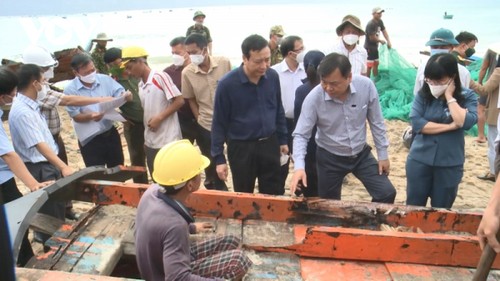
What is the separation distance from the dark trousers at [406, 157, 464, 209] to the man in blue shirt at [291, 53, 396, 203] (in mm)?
217

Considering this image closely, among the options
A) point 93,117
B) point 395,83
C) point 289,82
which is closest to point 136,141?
point 93,117

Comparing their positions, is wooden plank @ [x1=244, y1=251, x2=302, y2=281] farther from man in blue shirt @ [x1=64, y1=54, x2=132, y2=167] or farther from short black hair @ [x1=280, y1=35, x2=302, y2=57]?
short black hair @ [x1=280, y1=35, x2=302, y2=57]

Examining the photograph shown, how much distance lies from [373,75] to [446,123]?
6855 millimetres

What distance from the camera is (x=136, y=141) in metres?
4.88

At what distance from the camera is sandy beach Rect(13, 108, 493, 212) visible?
522 centimetres

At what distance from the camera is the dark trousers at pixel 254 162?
12.4ft

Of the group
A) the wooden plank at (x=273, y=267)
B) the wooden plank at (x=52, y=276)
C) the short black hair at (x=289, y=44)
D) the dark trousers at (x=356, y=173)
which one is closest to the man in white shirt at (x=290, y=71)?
the short black hair at (x=289, y=44)

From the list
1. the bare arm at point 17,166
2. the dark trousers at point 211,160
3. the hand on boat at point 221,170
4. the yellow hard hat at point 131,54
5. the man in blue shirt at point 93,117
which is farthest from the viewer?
the dark trousers at point 211,160

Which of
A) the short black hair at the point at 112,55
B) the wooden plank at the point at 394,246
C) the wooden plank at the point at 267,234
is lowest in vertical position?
the wooden plank at the point at 267,234

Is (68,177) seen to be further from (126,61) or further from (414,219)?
(414,219)

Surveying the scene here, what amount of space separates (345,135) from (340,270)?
45.7 inches

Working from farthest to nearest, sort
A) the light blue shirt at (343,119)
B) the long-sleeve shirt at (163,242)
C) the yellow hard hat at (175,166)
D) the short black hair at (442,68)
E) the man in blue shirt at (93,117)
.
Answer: the man in blue shirt at (93,117), the light blue shirt at (343,119), the short black hair at (442,68), the yellow hard hat at (175,166), the long-sleeve shirt at (163,242)

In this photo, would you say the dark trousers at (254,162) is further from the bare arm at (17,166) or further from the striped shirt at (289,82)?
the bare arm at (17,166)

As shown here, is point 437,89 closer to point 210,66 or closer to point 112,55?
point 210,66
